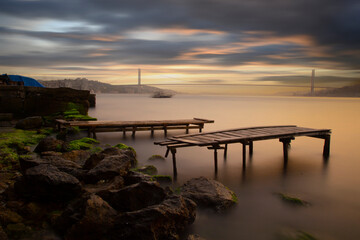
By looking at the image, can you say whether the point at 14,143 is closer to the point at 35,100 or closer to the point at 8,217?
the point at 8,217

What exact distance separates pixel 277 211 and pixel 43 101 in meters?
15.1

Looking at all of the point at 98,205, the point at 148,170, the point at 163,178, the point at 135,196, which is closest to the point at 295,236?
the point at 135,196

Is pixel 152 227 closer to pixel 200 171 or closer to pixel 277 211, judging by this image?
pixel 277 211

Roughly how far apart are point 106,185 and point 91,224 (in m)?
1.50

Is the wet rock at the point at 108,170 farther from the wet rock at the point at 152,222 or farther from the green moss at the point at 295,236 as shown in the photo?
the green moss at the point at 295,236

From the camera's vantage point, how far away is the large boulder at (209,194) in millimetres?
5789

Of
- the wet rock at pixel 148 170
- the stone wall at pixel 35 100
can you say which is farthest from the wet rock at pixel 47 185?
the stone wall at pixel 35 100

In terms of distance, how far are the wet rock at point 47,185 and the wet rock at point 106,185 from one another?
0.29 meters

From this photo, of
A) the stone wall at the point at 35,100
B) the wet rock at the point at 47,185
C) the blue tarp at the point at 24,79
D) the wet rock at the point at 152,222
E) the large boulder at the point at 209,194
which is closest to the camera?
the wet rock at the point at 152,222

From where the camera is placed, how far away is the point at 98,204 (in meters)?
4.38

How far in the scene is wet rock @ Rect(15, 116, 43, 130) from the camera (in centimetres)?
1344

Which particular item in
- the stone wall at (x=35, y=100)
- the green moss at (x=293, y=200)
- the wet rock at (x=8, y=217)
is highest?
the stone wall at (x=35, y=100)

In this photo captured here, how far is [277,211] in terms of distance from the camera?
605cm

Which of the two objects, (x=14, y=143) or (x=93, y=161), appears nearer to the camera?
(x=93, y=161)
